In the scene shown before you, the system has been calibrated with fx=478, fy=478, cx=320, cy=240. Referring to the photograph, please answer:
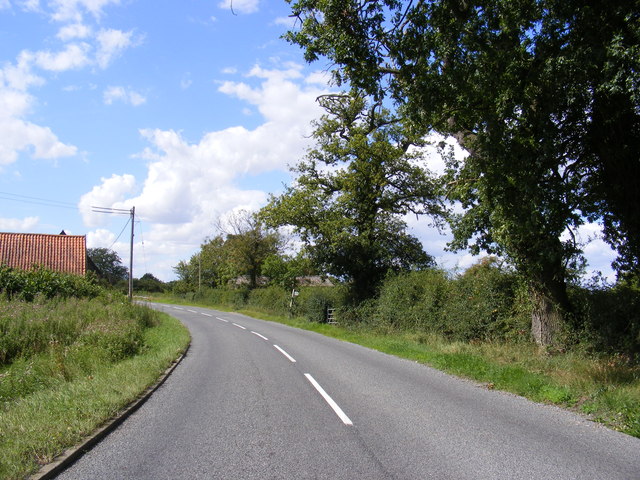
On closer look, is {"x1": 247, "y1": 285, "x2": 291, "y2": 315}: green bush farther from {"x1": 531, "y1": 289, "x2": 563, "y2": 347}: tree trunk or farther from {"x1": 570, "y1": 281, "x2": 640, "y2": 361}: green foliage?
{"x1": 570, "y1": 281, "x2": 640, "y2": 361}: green foliage

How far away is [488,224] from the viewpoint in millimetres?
13523

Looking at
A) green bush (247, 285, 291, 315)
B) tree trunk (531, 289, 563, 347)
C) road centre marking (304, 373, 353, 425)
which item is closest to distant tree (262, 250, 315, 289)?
green bush (247, 285, 291, 315)

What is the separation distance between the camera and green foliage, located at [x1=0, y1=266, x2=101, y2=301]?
80.9 feet

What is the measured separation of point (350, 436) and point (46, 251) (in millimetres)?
37955

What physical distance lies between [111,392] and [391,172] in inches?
930

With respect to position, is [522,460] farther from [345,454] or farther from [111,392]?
[111,392]

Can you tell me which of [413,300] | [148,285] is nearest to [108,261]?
[148,285]

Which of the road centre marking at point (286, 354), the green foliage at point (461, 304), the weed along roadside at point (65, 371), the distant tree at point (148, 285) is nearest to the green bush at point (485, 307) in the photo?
the green foliage at point (461, 304)

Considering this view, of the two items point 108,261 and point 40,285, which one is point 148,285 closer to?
point 108,261

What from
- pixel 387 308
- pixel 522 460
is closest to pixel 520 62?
pixel 522 460

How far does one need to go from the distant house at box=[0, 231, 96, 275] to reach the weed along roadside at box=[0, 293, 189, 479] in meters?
14.3

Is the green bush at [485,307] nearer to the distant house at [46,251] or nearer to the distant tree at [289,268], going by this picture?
the distant tree at [289,268]

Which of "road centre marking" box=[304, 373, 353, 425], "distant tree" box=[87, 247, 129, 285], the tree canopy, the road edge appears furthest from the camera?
"distant tree" box=[87, 247, 129, 285]

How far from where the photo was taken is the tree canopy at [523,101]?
1024 cm
